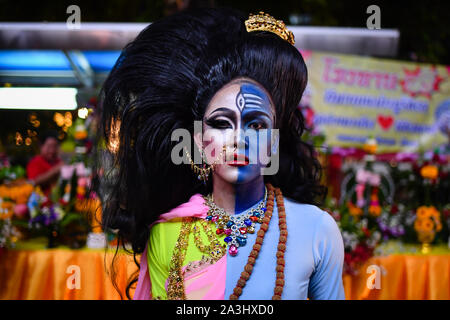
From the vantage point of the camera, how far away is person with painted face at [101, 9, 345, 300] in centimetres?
144

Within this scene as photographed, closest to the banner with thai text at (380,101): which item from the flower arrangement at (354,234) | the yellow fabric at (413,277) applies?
the flower arrangement at (354,234)

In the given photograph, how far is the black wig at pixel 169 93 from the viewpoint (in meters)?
1.48

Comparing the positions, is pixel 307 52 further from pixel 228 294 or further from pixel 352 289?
pixel 228 294

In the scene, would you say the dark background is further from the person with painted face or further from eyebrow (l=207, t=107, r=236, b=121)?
eyebrow (l=207, t=107, r=236, b=121)

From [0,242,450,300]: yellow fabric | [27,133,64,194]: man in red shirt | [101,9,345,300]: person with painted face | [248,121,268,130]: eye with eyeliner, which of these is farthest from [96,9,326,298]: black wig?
[27,133,64,194]: man in red shirt

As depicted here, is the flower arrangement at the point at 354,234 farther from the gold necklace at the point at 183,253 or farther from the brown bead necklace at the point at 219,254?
the gold necklace at the point at 183,253

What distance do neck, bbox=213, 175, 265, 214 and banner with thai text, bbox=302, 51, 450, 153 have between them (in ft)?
8.62

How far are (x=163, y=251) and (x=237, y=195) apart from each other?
1.15 ft

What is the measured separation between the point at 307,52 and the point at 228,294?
3051mm

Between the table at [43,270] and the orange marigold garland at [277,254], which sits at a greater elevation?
the orange marigold garland at [277,254]

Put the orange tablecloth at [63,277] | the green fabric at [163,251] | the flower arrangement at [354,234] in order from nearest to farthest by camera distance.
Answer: the green fabric at [163,251], the orange tablecloth at [63,277], the flower arrangement at [354,234]

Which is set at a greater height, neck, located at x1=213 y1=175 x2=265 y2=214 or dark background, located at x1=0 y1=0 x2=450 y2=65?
dark background, located at x1=0 y1=0 x2=450 y2=65

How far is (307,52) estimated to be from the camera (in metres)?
3.94

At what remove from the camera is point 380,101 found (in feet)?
13.8
